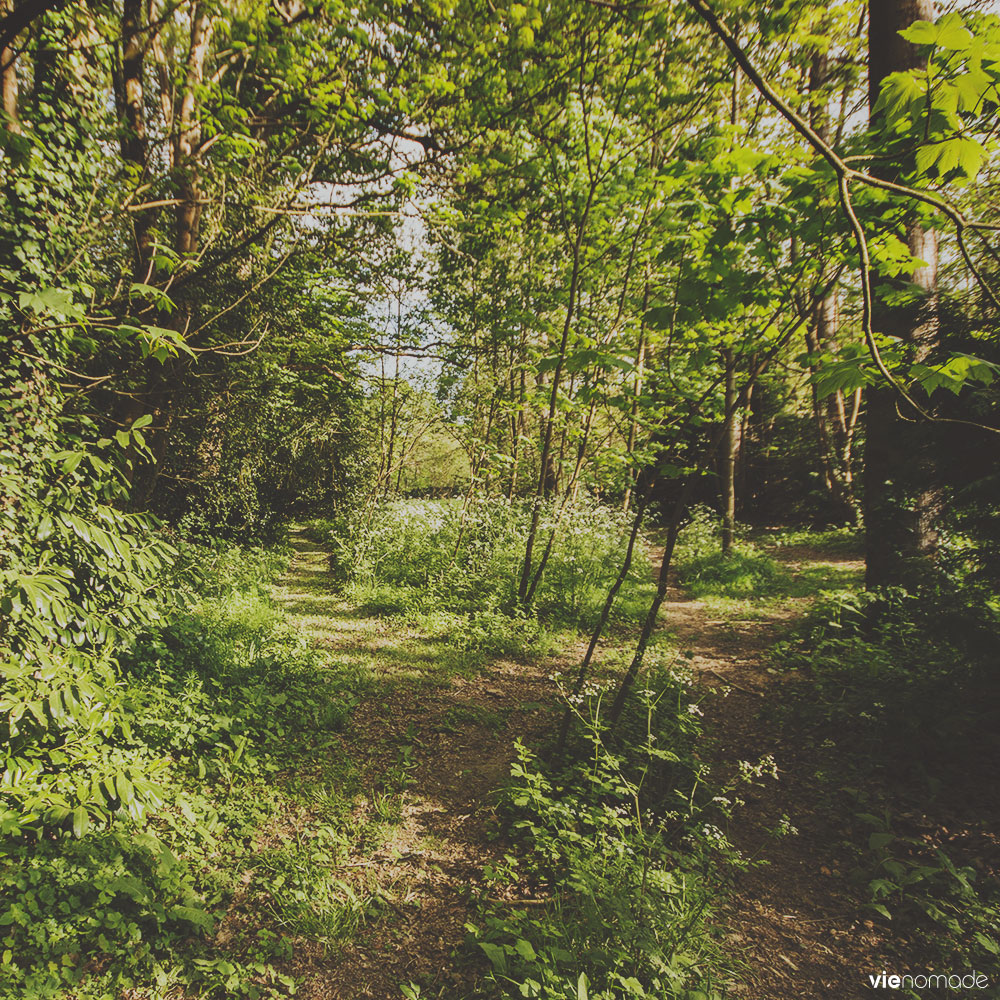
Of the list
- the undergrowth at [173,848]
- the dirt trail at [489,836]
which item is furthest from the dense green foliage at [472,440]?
the dirt trail at [489,836]

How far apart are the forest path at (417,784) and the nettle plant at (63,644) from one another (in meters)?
1.28

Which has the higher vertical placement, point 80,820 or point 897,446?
point 897,446

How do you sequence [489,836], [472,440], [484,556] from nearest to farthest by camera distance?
[489,836]
[484,556]
[472,440]

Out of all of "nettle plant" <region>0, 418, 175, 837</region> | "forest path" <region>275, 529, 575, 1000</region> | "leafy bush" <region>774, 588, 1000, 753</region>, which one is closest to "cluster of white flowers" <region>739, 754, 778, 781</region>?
"leafy bush" <region>774, 588, 1000, 753</region>

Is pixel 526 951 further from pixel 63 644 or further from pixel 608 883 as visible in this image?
pixel 63 644

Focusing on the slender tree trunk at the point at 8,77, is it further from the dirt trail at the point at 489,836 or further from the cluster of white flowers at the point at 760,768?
the cluster of white flowers at the point at 760,768

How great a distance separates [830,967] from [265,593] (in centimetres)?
692

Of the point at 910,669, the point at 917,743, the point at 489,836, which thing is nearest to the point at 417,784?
the point at 489,836

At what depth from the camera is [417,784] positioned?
11.7 ft

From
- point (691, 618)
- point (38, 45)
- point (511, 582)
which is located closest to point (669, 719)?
point (691, 618)

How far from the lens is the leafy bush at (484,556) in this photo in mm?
7012

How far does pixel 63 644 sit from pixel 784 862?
14.7 ft

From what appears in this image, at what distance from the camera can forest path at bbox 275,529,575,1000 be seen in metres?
2.35

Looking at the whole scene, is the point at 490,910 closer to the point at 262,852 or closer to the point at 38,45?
the point at 262,852
